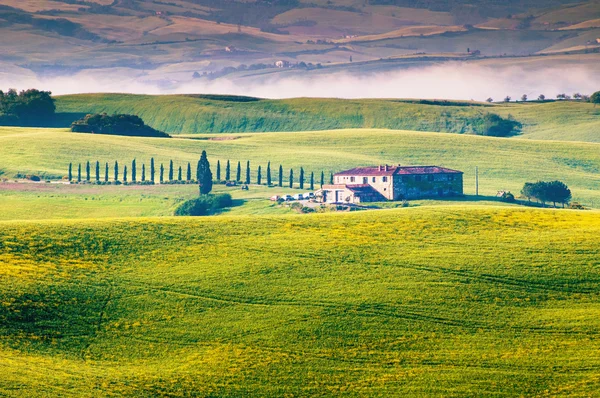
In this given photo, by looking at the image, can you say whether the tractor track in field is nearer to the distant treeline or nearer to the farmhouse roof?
the farmhouse roof

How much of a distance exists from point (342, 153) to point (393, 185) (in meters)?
46.5

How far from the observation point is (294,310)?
56000mm

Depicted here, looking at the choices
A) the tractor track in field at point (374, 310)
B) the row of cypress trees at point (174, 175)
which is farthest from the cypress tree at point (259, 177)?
the tractor track in field at point (374, 310)

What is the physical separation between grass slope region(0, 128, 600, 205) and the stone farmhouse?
8.10 m

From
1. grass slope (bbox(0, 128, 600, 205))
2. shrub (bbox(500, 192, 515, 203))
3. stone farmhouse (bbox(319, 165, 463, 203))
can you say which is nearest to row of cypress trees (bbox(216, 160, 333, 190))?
grass slope (bbox(0, 128, 600, 205))

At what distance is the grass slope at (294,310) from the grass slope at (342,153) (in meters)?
68.9

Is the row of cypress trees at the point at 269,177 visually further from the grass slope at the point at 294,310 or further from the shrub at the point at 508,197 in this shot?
the grass slope at the point at 294,310

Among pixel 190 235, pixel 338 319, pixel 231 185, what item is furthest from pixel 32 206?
pixel 338 319

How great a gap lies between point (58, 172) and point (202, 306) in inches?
3550

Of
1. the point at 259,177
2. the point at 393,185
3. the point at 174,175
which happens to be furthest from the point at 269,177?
the point at 393,185

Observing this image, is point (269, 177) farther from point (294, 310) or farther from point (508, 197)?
point (294, 310)

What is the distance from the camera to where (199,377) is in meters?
48.7

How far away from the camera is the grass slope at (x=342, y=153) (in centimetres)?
14862

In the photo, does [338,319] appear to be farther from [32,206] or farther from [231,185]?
[231,185]
